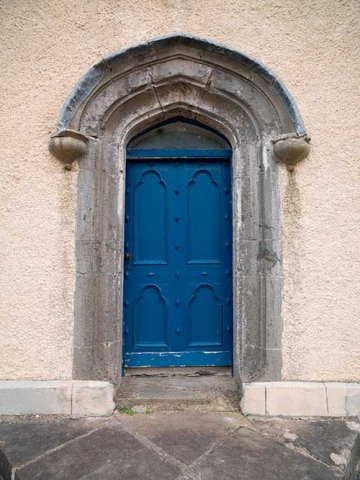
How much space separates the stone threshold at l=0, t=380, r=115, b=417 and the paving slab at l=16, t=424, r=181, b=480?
0.31m

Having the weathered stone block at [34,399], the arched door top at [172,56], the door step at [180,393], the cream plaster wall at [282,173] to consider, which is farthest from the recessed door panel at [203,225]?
the weathered stone block at [34,399]

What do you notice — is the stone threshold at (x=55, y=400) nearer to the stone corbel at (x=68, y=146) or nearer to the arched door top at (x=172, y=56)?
the stone corbel at (x=68, y=146)

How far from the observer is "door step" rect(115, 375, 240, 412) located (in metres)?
2.27

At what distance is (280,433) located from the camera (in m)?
1.97

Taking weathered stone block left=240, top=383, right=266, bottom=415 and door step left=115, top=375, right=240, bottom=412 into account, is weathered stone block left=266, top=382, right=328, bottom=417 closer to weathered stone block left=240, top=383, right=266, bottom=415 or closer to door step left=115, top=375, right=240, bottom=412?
weathered stone block left=240, top=383, right=266, bottom=415

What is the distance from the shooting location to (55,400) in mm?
2191

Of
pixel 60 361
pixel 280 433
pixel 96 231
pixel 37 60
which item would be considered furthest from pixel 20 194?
pixel 280 433

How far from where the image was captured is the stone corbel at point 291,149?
2230 mm

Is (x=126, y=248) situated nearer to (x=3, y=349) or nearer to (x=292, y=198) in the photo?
(x=3, y=349)

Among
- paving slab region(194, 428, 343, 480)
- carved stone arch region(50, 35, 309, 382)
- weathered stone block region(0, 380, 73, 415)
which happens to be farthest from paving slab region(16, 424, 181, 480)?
carved stone arch region(50, 35, 309, 382)

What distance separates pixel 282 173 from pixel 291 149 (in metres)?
0.21

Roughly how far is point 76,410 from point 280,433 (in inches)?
60.8

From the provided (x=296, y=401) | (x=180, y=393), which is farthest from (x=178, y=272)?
(x=296, y=401)

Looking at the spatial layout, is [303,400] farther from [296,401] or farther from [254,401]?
[254,401]
